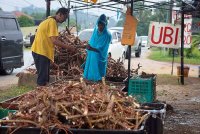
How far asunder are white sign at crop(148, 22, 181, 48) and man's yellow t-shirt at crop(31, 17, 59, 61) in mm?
5282

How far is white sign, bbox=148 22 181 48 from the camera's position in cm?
1166

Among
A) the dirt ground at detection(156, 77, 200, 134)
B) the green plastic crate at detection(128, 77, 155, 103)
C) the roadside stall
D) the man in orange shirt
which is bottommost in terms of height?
the dirt ground at detection(156, 77, 200, 134)

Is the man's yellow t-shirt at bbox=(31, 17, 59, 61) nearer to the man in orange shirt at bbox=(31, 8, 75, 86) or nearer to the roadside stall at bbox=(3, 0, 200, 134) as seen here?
the man in orange shirt at bbox=(31, 8, 75, 86)

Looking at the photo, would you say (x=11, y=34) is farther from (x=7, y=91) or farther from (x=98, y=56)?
(x=98, y=56)

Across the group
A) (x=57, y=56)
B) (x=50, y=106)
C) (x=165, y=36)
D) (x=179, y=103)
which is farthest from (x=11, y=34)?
(x=50, y=106)

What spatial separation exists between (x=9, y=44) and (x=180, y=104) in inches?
289

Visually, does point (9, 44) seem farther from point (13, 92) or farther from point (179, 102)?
point (179, 102)

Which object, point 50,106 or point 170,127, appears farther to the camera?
point 170,127

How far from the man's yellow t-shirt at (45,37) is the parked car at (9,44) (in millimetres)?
7106

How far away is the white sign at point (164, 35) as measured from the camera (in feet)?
38.3

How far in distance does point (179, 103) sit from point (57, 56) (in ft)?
11.5

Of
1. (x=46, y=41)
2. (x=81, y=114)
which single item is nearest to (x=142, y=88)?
(x=46, y=41)

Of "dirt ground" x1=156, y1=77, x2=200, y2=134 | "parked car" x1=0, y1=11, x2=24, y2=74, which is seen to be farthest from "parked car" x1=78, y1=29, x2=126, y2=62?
"dirt ground" x1=156, y1=77, x2=200, y2=134

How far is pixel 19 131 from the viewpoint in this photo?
313 centimetres
